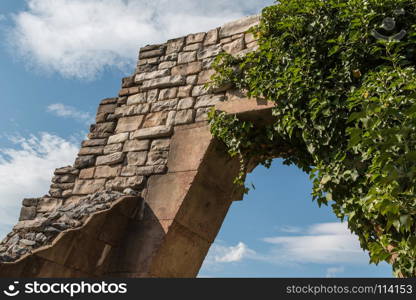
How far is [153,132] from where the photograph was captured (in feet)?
13.9

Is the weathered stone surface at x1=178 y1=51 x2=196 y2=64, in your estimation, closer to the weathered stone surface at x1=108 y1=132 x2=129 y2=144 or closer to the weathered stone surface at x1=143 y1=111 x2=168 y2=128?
the weathered stone surface at x1=143 y1=111 x2=168 y2=128

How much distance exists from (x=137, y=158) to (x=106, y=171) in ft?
1.18

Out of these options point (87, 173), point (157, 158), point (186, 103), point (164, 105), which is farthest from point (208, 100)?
point (87, 173)

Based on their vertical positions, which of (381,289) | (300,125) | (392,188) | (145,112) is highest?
(145,112)

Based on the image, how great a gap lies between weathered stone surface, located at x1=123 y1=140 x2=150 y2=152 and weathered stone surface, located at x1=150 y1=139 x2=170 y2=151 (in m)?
0.07

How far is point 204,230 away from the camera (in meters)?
4.04

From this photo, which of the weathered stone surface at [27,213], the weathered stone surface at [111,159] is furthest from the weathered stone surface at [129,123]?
the weathered stone surface at [27,213]

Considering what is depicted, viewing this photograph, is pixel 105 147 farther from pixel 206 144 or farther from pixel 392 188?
pixel 392 188

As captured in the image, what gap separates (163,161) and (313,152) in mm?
1515

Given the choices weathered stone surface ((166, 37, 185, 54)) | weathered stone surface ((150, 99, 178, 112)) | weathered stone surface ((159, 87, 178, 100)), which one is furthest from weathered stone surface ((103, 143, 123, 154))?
weathered stone surface ((166, 37, 185, 54))

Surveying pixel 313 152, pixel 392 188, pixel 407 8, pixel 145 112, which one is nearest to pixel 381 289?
pixel 392 188

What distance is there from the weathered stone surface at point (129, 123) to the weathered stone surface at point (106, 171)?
0.44m

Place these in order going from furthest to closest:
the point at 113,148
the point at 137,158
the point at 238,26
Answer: the point at 113,148 < the point at 238,26 < the point at 137,158

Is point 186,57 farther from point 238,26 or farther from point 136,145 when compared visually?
point 136,145
